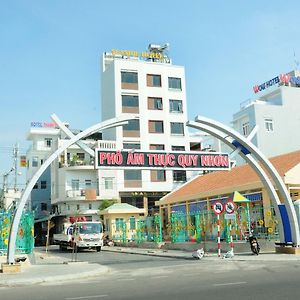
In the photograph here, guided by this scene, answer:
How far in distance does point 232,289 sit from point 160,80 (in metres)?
45.8

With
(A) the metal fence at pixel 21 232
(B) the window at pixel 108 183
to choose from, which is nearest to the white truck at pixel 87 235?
(A) the metal fence at pixel 21 232

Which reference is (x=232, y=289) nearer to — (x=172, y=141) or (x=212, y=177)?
(x=212, y=177)

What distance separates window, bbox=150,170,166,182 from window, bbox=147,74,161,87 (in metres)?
10.2

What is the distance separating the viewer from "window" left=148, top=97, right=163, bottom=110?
53844 mm

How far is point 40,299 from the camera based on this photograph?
10.2 m

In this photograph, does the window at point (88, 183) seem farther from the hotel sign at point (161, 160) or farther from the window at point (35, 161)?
the hotel sign at point (161, 160)

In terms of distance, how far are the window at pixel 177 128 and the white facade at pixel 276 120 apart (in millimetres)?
6478

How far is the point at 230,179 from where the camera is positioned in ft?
103

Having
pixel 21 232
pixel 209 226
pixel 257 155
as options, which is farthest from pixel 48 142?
pixel 257 155

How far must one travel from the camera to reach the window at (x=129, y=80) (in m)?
52.9

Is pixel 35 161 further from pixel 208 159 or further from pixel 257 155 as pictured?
pixel 257 155

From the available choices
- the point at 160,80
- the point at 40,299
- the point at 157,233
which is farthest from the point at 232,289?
the point at 160,80

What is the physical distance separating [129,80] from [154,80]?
320cm

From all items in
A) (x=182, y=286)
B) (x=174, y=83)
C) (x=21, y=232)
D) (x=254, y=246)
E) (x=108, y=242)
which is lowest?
(x=182, y=286)
